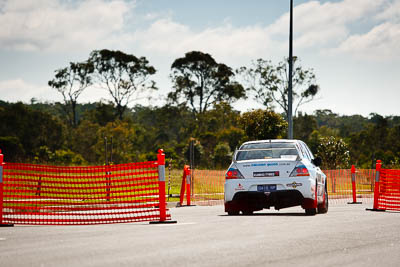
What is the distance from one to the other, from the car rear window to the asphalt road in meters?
2.82

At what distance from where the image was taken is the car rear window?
1324 centimetres

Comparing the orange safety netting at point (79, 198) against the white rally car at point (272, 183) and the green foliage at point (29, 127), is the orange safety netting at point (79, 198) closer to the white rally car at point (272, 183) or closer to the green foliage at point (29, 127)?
the white rally car at point (272, 183)

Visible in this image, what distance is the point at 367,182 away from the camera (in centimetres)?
3550

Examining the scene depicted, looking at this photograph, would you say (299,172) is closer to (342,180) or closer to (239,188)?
(239,188)

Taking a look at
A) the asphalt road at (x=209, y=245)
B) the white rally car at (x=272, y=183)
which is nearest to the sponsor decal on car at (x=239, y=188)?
the white rally car at (x=272, y=183)

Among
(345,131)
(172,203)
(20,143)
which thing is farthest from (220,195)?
(345,131)

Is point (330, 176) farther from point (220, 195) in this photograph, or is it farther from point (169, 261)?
point (169, 261)

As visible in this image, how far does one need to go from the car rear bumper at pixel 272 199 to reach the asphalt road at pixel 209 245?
77.4 inches

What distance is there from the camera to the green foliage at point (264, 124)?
53.7 meters

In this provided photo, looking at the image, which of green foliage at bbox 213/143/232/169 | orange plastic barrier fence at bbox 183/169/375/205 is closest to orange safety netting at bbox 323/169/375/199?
orange plastic barrier fence at bbox 183/169/375/205

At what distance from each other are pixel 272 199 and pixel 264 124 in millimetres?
41511

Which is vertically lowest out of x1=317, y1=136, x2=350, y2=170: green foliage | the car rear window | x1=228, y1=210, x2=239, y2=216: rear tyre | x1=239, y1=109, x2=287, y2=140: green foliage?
x1=228, y1=210, x2=239, y2=216: rear tyre

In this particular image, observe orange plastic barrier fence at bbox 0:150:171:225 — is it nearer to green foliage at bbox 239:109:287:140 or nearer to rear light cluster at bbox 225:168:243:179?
rear light cluster at bbox 225:168:243:179

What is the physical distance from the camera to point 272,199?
12.6m
